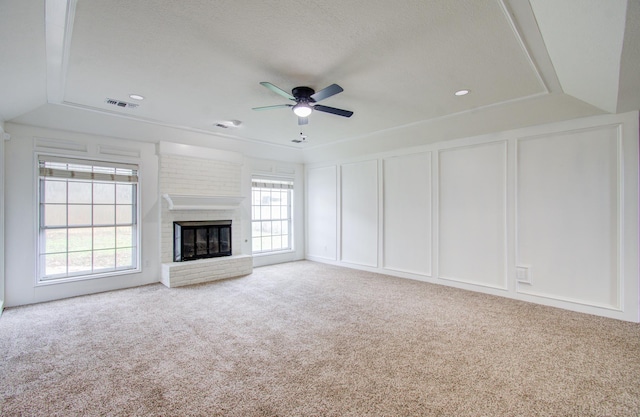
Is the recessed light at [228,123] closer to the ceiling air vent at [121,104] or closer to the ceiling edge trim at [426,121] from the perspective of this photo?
the ceiling air vent at [121,104]

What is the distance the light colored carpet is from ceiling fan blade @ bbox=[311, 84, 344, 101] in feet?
8.17

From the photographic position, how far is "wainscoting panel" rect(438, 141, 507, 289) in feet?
15.3

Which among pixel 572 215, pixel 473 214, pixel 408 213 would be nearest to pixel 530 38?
pixel 572 215

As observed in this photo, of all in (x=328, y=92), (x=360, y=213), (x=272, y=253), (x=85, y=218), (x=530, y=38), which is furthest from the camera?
(x=272, y=253)

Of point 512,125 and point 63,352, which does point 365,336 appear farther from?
point 512,125

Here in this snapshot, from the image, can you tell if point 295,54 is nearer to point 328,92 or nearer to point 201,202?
point 328,92

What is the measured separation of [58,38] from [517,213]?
5604 millimetres

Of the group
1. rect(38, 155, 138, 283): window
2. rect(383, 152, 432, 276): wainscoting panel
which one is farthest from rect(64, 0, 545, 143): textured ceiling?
rect(383, 152, 432, 276): wainscoting panel

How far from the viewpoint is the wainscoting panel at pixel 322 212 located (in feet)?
23.3

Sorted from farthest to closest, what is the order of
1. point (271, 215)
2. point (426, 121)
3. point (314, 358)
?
point (271, 215) → point (426, 121) → point (314, 358)

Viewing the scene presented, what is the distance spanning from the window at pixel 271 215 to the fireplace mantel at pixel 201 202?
768 mm

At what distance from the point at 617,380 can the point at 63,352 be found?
4.75m

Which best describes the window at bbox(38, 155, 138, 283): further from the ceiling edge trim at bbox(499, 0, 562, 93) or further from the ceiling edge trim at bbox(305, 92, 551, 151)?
the ceiling edge trim at bbox(499, 0, 562, 93)

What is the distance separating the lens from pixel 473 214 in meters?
4.93
